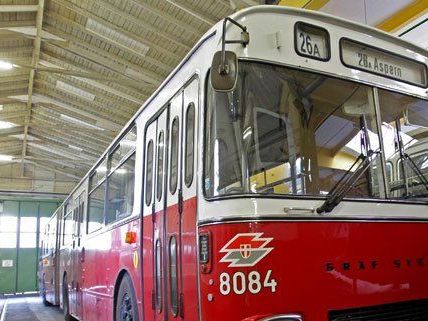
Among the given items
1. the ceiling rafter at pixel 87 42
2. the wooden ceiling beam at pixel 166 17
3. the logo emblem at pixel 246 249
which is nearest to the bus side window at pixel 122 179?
the logo emblem at pixel 246 249

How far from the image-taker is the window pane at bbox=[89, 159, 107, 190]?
594 centimetres

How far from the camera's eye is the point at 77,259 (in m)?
7.38

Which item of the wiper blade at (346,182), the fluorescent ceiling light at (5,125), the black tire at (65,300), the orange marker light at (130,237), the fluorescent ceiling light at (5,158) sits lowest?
the black tire at (65,300)

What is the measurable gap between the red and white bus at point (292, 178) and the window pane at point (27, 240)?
20.5 metres

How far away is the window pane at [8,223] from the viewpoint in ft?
71.3

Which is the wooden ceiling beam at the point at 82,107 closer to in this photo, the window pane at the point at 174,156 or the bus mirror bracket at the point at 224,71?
the window pane at the point at 174,156

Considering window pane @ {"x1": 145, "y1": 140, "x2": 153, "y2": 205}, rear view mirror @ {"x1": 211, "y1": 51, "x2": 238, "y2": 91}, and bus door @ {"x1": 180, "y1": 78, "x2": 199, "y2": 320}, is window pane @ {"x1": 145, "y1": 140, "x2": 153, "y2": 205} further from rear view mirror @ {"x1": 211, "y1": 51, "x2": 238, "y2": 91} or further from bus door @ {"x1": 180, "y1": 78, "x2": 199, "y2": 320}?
rear view mirror @ {"x1": 211, "y1": 51, "x2": 238, "y2": 91}

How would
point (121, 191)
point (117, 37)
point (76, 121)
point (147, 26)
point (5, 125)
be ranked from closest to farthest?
point (121, 191) → point (147, 26) → point (117, 37) → point (76, 121) → point (5, 125)

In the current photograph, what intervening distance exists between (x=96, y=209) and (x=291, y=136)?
13.6ft

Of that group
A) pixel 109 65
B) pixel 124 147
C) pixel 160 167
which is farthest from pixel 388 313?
pixel 109 65

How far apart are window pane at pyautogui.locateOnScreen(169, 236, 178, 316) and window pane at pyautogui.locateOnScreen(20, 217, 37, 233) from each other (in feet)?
69.3

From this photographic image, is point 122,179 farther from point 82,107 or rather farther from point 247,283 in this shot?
point 82,107

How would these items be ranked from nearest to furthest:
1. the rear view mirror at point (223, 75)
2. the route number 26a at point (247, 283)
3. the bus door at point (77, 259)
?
the route number 26a at point (247, 283) < the rear view mirror at point (223, 75) < the bus door at point (77, 259)

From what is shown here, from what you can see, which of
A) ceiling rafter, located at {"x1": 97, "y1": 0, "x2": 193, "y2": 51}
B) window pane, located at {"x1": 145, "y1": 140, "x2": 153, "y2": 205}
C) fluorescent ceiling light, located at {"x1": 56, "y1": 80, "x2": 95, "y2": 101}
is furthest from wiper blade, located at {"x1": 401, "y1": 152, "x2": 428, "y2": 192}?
fluorescent ceiling light, located at {"x1": 56, "y1": 80, "x2": 95, "y2": 101}
